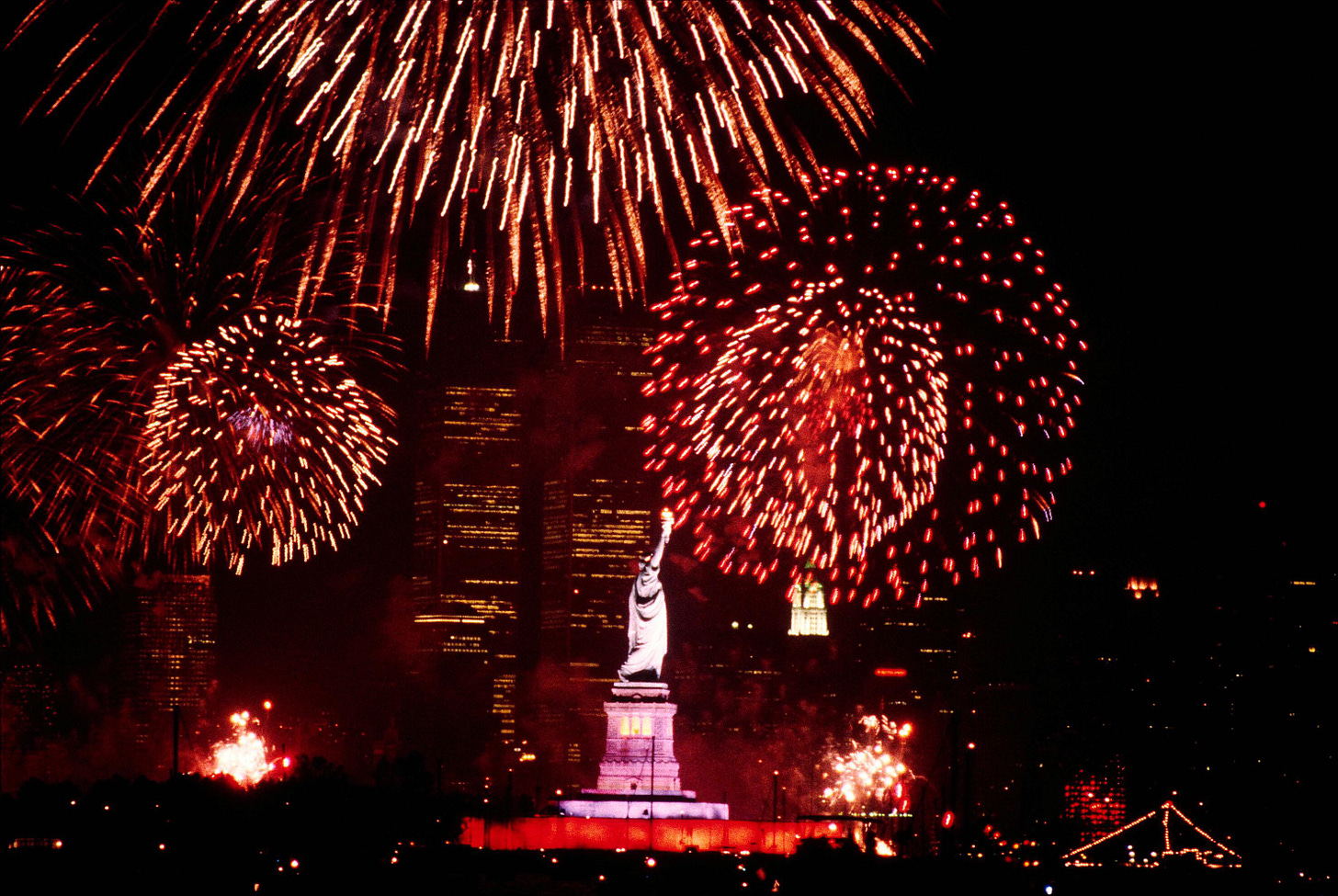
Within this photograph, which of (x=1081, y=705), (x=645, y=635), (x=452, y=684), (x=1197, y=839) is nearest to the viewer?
(x=1197, y=839)

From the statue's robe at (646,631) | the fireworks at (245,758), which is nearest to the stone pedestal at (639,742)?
the statue's robe at (646,631)

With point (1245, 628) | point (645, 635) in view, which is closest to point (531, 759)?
point (645, 635)

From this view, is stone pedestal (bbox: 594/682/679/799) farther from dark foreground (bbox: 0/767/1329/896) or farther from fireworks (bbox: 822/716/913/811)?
dark foreground (bbox: 0/767/1329/896)

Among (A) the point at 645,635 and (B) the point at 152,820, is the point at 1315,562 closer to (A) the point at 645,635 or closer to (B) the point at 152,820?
(A) the point at 645,635

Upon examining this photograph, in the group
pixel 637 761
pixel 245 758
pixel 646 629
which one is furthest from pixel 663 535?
pixel 245 758

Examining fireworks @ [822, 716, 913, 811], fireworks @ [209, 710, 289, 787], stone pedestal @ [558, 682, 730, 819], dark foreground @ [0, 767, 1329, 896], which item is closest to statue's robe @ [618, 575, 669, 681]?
stone pedestal @ [558, 682, 730, 819]
